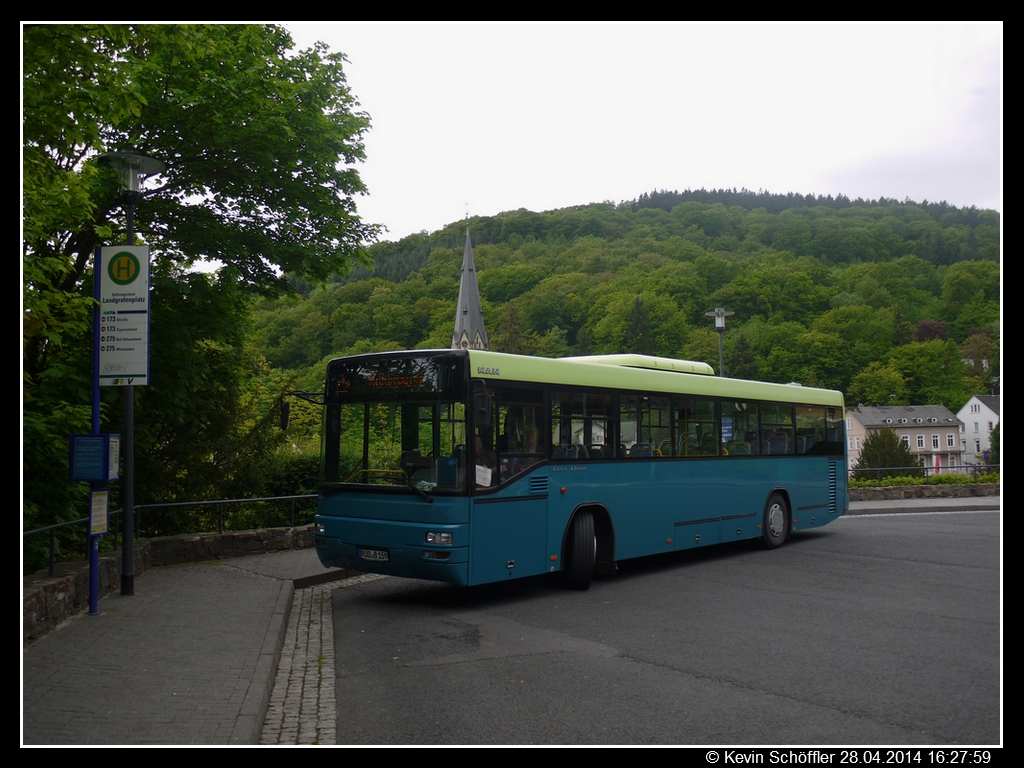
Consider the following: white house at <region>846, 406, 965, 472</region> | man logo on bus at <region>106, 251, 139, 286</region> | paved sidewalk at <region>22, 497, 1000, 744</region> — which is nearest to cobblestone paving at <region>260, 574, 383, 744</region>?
paved sidewalk at <region>22, 497, 1000, 744</region>

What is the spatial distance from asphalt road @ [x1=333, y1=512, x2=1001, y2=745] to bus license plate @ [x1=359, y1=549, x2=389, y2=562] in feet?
1.88

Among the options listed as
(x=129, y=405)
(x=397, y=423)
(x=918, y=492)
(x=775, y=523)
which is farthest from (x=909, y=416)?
(x=129, y=405)

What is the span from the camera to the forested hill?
62688 mm

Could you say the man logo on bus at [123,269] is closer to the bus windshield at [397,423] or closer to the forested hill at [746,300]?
the bus windshield at [397,423]

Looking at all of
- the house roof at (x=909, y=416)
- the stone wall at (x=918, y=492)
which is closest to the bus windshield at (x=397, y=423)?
the stone wall at (x=918, y=492)

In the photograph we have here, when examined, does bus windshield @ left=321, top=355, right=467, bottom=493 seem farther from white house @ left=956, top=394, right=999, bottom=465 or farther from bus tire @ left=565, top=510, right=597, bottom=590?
white house @ left=956, top=394, right=999, bottom=465

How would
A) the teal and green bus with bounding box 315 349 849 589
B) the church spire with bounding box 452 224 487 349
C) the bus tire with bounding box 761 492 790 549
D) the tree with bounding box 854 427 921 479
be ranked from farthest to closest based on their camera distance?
the church spire with bounding box 452 224 487 349, the tree with bounding box 854 427 921 479, the bus tire with bounding box 761 492 790 549, the teal and green bus with bounding box 315 349 849 589

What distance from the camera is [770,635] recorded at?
27.6 feet

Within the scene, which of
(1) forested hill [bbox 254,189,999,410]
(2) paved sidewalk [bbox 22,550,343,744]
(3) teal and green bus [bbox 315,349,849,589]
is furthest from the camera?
(1) forested hill [bbox 254,189,999,410]

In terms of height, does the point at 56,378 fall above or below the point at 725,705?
above

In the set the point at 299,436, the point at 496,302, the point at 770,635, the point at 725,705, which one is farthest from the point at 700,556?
the point at 496,302

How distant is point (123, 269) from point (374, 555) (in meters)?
4.14
